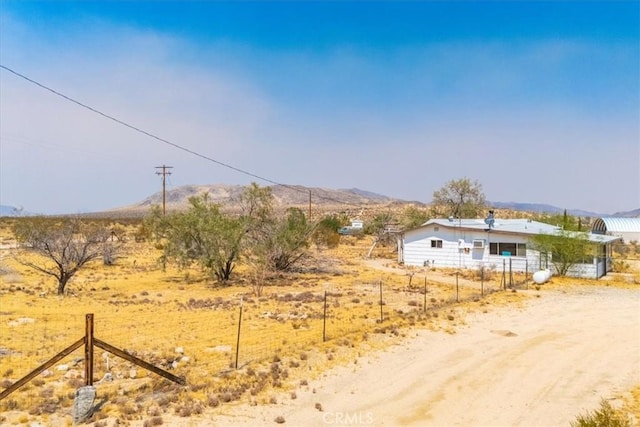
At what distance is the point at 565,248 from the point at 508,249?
4.04 metres

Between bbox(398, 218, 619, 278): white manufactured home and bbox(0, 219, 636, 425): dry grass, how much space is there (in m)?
3.83

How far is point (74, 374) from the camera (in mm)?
10266

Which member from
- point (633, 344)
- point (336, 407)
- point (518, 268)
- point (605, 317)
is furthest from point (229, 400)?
point (518, 268)

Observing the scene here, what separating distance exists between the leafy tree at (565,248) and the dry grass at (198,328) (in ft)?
9.78

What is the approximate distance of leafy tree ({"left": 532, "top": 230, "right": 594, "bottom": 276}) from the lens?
26.8m

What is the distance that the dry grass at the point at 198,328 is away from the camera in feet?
29.5

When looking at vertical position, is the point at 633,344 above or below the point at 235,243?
below

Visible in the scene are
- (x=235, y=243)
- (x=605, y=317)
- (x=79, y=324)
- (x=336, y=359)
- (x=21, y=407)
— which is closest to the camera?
(x=21, y=407)

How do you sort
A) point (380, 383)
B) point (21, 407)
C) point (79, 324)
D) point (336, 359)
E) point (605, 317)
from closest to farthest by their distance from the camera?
point (21, 407) → point (380, 383) → point (336, 359) → point (79, 324) → point (605, 317)

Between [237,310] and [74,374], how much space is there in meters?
7.60

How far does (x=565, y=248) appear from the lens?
88.5ft

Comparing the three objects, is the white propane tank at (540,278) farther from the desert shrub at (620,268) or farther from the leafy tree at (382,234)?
the leafy tree at (382,234)

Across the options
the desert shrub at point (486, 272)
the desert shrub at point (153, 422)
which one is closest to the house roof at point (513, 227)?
the desert shrub at point (486, 272)

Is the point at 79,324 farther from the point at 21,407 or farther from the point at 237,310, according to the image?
the point at 21,407
